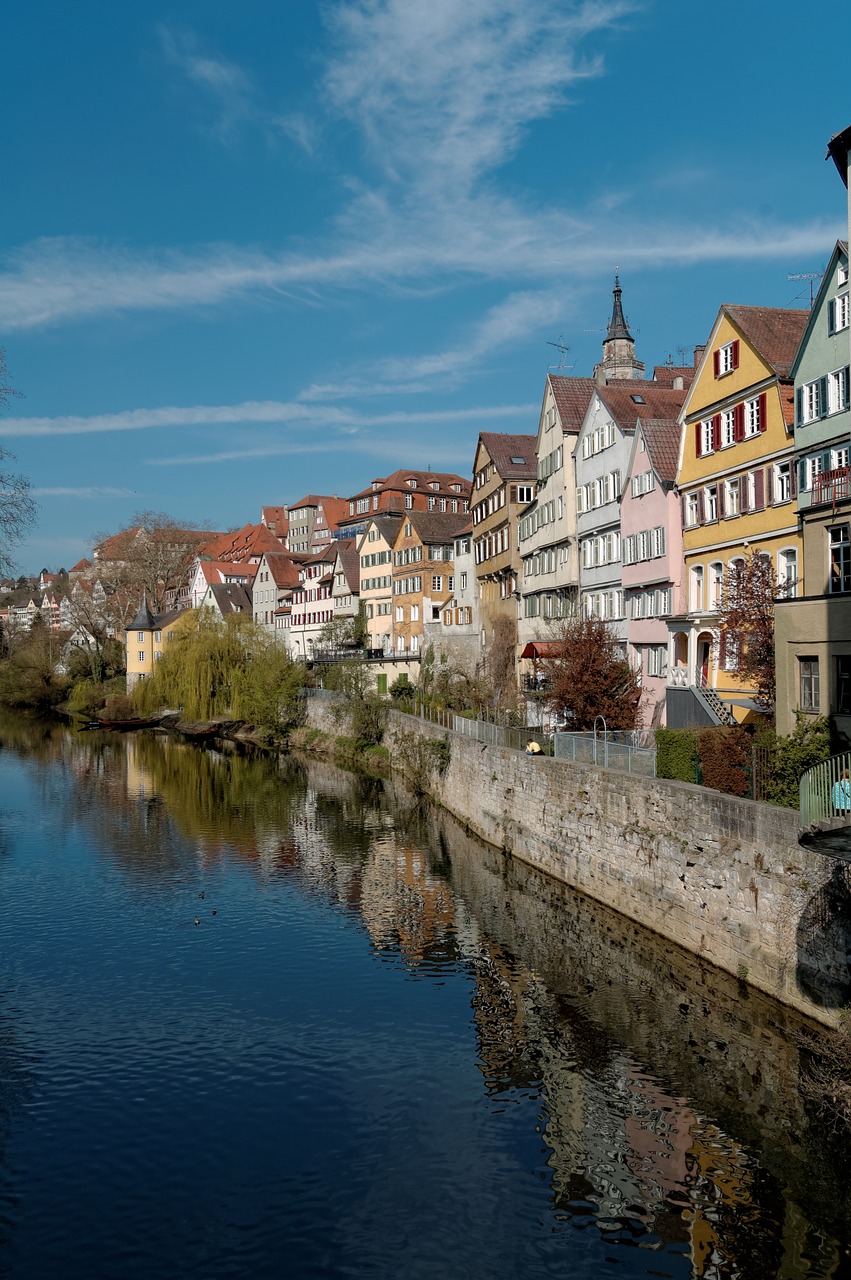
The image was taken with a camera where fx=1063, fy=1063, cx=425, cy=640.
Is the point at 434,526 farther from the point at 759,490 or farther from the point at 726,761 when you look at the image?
the point at 726,761

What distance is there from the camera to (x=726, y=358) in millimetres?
29953

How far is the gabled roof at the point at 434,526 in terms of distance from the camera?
2680 inches

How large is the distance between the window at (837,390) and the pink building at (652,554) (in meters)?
9.44

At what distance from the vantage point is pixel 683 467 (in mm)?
33062

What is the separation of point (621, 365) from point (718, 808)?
47.4 meters

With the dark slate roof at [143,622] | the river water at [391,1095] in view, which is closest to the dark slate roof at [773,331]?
the river water at [391,1095]

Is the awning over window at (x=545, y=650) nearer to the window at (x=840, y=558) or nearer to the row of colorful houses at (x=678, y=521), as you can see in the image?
the row of colorful houses at (x=678, y=521)

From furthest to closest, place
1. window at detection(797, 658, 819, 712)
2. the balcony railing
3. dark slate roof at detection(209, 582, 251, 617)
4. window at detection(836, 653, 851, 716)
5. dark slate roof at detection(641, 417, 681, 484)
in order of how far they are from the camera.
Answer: dark slate roof at detection(209, 582, 251, 617) < dark slate roof at detection(641, 417, 681, 484) < the balcony railing < window at detection(797, 658, 819, 712) < window at detection(836, 653, 851, 716)

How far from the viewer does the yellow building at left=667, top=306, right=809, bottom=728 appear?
27484 mm

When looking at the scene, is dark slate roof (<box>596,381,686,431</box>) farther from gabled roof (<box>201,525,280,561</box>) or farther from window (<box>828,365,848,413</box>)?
A: gabled roof (<box>201,525,280,561</box>)

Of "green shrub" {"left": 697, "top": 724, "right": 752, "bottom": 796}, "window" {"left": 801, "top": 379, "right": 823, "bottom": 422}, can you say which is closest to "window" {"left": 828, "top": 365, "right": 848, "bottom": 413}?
"window" {"left": 801, "top": 379, "right": 823, "bottom": 422}

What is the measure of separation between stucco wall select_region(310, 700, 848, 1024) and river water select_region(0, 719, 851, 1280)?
0.70 m

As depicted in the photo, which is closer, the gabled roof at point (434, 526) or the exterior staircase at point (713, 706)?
the exterior staircase at point (713, 706)

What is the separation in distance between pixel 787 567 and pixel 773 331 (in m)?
6.65
